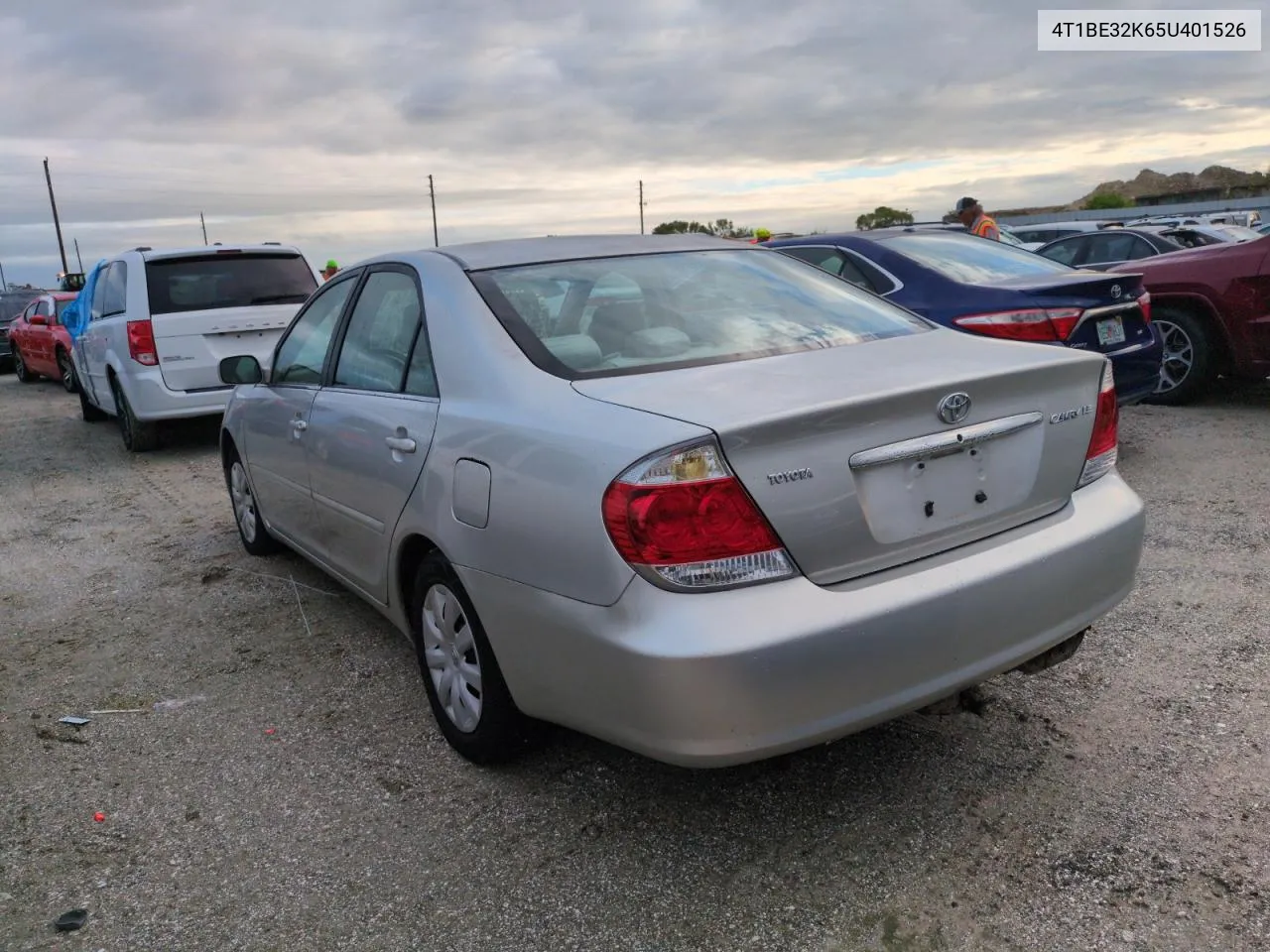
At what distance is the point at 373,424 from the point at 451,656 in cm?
83

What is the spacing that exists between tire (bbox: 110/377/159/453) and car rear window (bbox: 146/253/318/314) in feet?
3.34

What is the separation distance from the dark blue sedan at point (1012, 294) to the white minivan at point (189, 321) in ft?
15.6

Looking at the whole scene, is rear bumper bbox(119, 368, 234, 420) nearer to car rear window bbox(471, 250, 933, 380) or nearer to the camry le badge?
car rear window bbox(471, 250, 933, 380)

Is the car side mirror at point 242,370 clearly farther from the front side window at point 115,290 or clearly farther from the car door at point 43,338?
the car door at point 43,338

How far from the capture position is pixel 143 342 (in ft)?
27.6

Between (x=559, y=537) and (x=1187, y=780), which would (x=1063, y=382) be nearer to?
(x=1187, y=780)

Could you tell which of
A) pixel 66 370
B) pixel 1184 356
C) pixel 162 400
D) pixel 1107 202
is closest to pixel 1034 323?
pixel 1184 356

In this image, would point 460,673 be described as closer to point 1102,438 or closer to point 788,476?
point 788,476

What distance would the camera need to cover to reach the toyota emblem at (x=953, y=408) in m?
2.48

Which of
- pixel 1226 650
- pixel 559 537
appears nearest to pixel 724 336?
pixel 559 537

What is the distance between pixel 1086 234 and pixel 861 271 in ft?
25.8

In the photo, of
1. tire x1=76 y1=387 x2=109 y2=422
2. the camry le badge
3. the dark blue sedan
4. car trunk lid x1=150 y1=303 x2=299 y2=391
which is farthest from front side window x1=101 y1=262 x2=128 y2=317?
the camry le badge

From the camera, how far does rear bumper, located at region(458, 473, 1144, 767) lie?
2219 mm

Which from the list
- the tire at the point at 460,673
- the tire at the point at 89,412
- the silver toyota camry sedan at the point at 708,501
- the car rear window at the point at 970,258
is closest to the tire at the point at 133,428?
the tire at the point at 89,412
